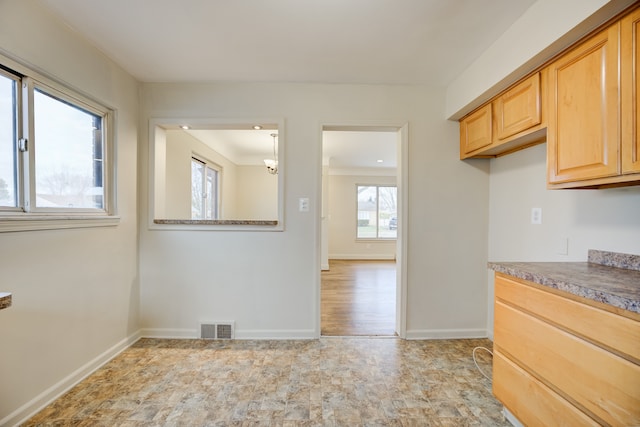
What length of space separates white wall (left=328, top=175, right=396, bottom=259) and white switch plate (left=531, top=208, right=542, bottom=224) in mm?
5657

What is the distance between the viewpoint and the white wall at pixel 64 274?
157 cm

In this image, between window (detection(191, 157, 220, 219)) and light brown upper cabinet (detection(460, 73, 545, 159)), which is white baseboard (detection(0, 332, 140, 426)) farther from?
light brown upper cabinet (detection(460, 73, 545, 159))

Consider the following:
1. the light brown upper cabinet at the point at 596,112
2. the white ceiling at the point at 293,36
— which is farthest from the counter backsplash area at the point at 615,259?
the white ceiling at the point at 293,36

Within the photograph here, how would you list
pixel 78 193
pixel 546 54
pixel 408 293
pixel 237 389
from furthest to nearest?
pixel 408 293 < pixel 78 193 < pixel 237 389 < pixel 546 54

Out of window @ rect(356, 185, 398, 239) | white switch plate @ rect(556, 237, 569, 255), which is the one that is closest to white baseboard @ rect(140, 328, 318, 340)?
white switch plate @ rect(556, 237, 569, 255)

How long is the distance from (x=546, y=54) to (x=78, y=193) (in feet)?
10.5

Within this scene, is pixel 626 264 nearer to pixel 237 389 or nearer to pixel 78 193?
pixel 237 389

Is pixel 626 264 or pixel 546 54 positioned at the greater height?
pixel 546 54

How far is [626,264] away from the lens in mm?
1524

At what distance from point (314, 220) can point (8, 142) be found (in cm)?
209

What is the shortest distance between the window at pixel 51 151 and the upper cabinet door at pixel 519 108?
10.1 feet

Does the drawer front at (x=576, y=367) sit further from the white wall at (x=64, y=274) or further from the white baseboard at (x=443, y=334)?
the white wall at (x=64, y=274)

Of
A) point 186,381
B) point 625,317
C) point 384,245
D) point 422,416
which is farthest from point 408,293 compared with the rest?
point 384,245

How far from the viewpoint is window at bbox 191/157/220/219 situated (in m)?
4.41
